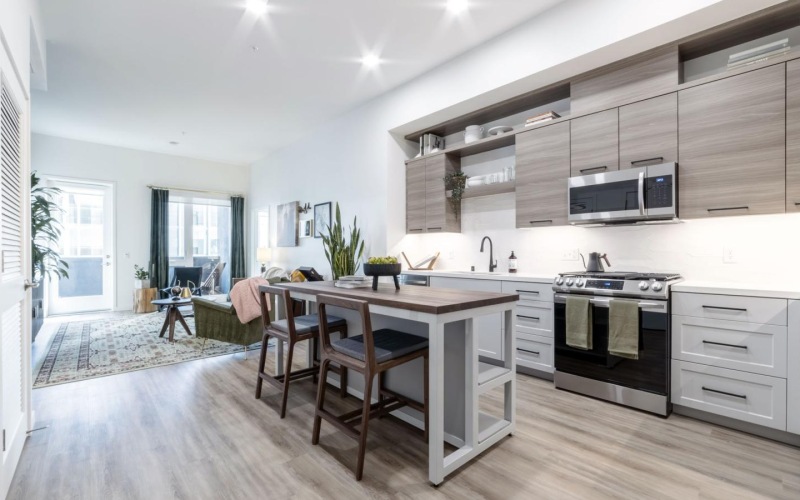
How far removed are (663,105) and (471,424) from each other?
2.67 meters

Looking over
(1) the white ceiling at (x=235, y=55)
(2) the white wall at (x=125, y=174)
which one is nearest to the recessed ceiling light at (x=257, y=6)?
(1) the white ceiling at (x=235, y=55)

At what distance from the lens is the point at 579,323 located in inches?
113

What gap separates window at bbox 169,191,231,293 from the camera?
783 centimetres

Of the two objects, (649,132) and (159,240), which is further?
(159,240)

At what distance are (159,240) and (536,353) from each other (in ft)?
23.9

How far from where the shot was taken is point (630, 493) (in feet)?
5.77

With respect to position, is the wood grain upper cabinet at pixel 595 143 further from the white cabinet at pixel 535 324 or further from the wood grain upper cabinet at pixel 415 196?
the wood grain upper cabinet at pixel 415 196

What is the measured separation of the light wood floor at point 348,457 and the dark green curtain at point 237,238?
18.5 ft

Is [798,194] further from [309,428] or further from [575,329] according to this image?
[309,428]

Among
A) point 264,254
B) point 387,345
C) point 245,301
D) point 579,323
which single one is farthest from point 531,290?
point 264,254

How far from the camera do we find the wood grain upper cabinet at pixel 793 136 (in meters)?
2.30

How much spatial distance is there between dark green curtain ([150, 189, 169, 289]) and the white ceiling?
5.77 feet

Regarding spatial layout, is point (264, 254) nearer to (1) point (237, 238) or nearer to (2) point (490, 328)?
(1) point (237, 238)

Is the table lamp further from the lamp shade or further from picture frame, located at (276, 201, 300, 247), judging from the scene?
picture frame, located at (276, 201, 300, 247)
